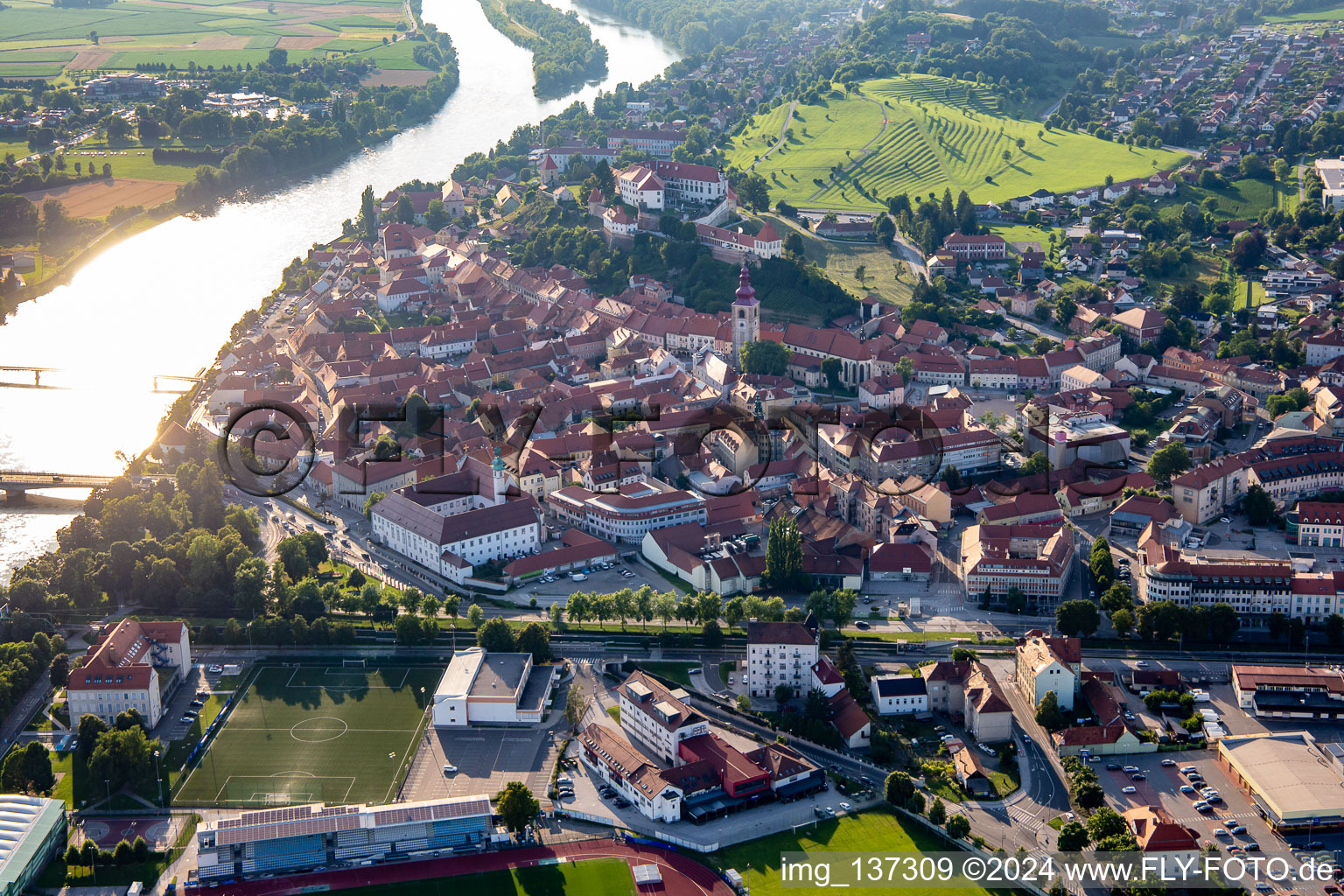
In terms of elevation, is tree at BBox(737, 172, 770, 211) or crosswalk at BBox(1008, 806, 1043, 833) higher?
tree at BBox(737, 172, 770, 211)

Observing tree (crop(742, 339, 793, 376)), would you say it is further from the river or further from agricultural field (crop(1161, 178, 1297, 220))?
agricultural field (crop(1161, 178, 1297, 220))

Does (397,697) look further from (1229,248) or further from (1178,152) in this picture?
(1178,152)

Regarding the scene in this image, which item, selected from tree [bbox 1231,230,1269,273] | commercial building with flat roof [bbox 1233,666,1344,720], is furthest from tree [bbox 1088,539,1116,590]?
tree [bbox 1231,230,1269,273]

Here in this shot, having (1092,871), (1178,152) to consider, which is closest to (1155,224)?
(1178,152)

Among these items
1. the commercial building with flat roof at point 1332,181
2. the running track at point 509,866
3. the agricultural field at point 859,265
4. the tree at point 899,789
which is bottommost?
the running track at point 509,866

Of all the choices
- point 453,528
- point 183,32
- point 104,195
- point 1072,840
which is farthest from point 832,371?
point 183,32

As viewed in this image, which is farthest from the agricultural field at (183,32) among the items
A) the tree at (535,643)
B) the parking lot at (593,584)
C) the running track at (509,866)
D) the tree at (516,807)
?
the running track at (509,866)

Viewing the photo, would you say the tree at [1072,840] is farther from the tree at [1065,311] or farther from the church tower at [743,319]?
the tree at [1065,311]
